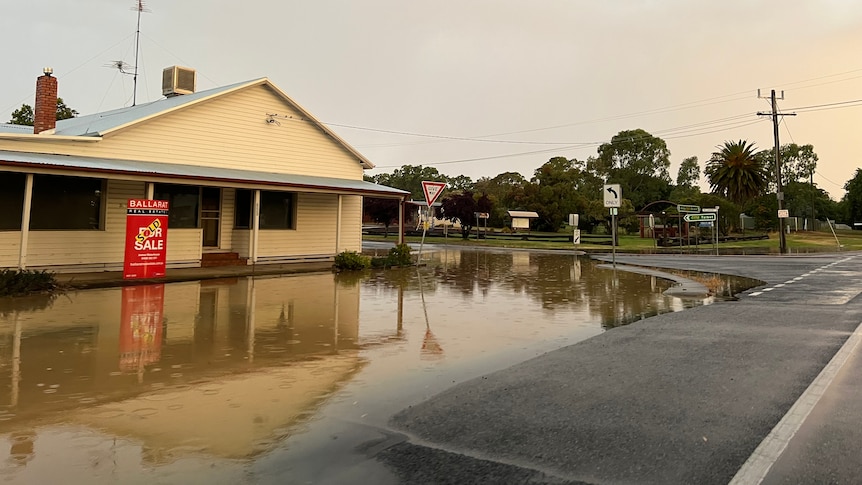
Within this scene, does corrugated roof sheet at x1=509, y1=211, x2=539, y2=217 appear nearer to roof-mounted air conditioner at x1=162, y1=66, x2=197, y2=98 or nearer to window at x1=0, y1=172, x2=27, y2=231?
roof-mounted air conditioner at x1=162, y1=66, x2=197, y2=98

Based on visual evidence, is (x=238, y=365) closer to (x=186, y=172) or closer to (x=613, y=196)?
(x=186, y=172)

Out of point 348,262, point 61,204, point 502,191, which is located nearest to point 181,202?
point 61,204

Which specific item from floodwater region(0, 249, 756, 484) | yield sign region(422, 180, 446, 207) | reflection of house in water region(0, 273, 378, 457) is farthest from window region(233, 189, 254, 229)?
reflection of house in water region(0, 273, 378, 457)

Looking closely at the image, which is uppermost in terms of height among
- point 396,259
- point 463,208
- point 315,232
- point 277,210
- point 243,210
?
point 463,208

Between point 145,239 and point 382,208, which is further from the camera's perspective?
point 382,208

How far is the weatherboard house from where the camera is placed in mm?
15359

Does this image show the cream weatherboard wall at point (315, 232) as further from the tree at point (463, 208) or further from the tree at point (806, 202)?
the tree at point (806, 202)

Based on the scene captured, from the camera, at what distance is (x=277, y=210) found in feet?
70.6

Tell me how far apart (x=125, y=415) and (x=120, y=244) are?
1431 centimetres

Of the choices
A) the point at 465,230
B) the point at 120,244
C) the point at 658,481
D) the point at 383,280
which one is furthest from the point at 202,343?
the point at 465,230

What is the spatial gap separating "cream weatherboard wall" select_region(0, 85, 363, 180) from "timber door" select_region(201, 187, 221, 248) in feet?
3.50

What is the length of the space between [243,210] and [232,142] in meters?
2.60

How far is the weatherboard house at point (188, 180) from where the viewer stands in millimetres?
15359

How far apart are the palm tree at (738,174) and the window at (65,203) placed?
175 feet
